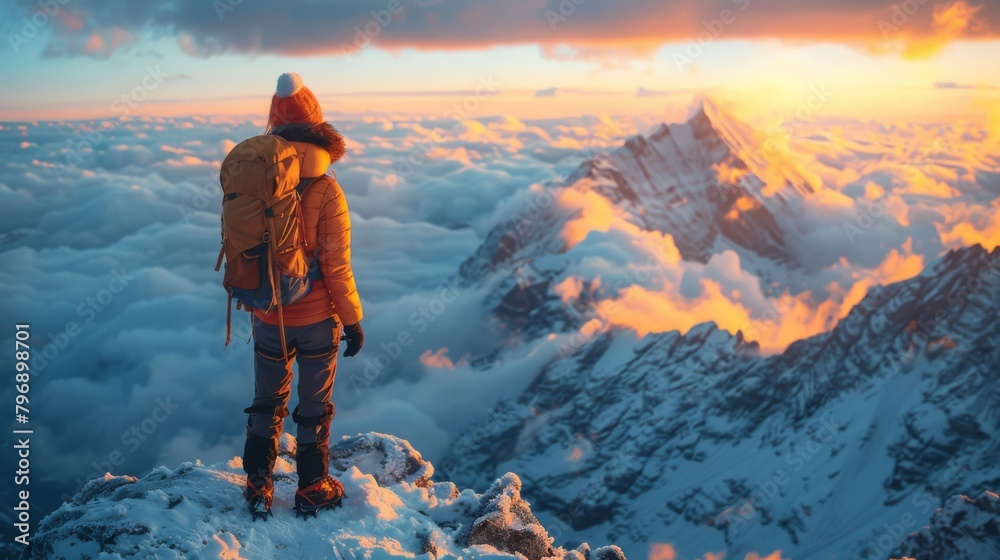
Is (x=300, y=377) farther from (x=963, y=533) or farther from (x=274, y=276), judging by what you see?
(x=963, y=533)

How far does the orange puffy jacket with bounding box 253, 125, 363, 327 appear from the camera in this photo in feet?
25.9

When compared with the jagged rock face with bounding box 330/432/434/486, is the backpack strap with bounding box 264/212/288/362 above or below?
above

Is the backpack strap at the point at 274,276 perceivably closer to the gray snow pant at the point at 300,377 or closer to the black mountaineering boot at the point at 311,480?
the gray snow pant at the point at 300,377

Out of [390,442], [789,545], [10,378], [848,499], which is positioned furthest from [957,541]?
[10,378]

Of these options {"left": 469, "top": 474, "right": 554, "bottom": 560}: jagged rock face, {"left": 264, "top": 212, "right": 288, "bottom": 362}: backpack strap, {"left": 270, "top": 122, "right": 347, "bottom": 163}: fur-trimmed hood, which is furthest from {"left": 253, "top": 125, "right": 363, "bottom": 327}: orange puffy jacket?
{"left": 469, "top": 474, "right": 554, "bottom": 560}: jagged rock face

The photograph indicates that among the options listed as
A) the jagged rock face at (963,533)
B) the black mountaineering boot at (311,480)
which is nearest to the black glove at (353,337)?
the black mountaineering boot at (311,480)

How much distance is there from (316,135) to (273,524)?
16.9ft

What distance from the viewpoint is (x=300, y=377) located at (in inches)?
345

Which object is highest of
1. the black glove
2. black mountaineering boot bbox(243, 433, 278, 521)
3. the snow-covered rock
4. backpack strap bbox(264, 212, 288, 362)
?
backpack strap bbox(264, 212, 288, 362)

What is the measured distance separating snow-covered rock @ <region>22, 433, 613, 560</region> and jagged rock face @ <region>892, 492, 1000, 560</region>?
8094cm

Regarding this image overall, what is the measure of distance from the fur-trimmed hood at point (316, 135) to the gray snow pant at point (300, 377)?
7.60 ft

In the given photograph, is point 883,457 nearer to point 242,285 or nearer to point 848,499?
point 848,499

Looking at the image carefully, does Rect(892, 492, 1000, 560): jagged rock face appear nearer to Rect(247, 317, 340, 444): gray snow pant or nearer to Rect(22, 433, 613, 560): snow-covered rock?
Rect(22, 433, 613, 560): snow-covered rock

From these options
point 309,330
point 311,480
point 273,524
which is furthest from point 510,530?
point 309,330
